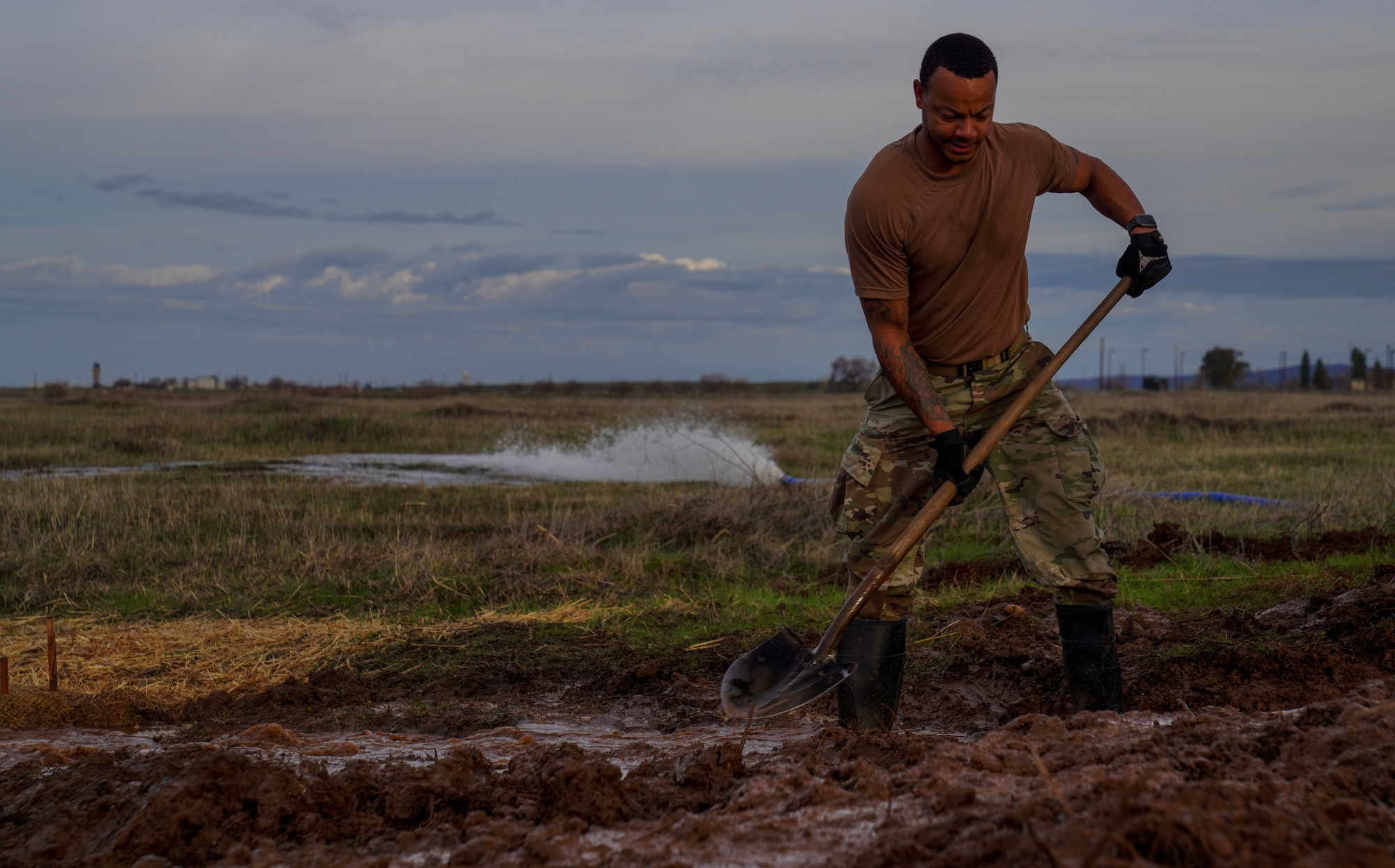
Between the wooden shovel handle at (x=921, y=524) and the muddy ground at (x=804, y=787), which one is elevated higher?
the wooden shovel handle at (x=921, y=524)

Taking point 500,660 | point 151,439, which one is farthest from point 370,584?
point 151,439

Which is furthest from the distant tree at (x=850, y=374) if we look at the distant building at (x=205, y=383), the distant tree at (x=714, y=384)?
the distant building at (x=205, y=383)

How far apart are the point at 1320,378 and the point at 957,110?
64.3 m

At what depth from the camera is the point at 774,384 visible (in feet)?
210

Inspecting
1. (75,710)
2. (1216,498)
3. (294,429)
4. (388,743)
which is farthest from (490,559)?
(294,429)

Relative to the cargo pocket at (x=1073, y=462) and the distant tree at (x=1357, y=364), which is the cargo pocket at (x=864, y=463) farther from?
the distant tree at (x=1357, y=364)

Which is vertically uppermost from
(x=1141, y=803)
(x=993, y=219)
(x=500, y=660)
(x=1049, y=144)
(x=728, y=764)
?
(x=1049, y=144)

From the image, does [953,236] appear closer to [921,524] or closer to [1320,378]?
[921,524]

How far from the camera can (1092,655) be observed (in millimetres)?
3705

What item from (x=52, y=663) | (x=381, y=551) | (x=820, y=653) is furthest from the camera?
(x=381, y=551)

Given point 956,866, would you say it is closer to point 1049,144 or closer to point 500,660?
point 1049,144

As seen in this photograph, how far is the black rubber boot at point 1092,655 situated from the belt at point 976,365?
3.02 feet

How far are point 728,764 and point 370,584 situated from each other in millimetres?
4737

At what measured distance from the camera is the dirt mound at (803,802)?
187 centimetres
